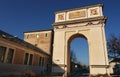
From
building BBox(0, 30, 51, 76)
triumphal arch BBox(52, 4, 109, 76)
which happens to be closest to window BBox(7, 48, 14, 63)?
building BBox(0, 30, 51, 76)

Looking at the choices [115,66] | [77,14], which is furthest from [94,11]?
[115,66]

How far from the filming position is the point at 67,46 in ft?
84.0

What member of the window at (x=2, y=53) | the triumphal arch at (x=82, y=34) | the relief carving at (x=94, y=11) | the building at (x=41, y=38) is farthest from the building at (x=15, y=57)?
the relief carving at (x=94, y=11)

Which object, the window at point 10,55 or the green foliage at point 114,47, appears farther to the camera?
the green foliage at point 114,47

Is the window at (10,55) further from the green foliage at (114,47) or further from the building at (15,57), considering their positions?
the green foliage at (114,47)

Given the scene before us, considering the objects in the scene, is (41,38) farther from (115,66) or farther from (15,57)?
(115,66)

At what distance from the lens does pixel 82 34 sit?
82.1 feet

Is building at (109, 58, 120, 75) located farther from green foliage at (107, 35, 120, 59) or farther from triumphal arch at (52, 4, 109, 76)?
triumphal arch at (52, 4, 109, 76)

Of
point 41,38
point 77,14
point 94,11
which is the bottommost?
point 41,38

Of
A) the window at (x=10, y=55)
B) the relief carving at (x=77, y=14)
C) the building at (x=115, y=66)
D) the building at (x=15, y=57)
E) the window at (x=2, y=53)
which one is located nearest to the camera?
the window at (x=2, y=53)

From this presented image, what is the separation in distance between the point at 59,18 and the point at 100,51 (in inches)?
444

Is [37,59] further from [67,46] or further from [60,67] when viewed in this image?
[67,46]

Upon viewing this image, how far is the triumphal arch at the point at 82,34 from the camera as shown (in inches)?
866

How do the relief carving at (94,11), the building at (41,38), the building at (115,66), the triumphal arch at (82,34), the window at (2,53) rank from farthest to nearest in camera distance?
the building at (115,66)
the building at (41,38)
the relief carving at (94,11)
the triumphal arch at (82,34)
the window at (2,53)
